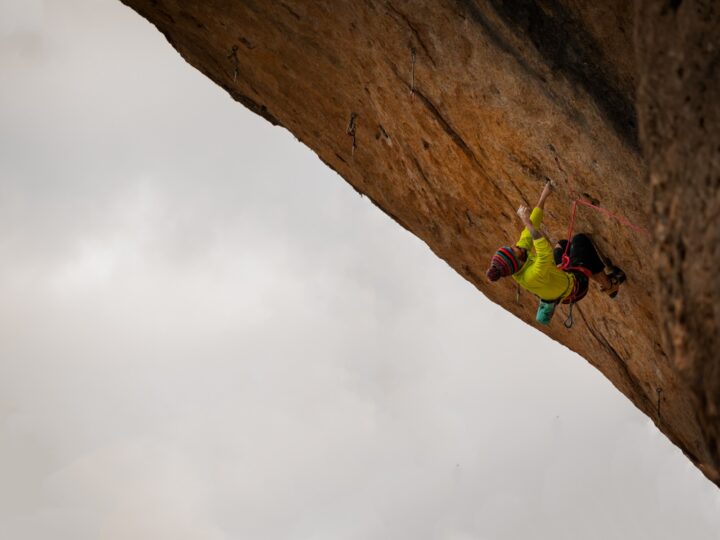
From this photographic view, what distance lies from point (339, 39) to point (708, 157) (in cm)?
568

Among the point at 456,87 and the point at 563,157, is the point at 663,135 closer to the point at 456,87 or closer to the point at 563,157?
the point at 563,157

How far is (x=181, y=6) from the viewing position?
10.3 meters

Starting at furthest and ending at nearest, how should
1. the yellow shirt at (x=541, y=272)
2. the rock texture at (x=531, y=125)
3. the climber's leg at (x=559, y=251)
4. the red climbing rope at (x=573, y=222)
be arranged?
the climber's leg at (x=559, y=251) → the yellow shirt at (x=541, y=272) → the red climbing rope at (x=573, y=222) → the rock texture at (x=531, y=125)

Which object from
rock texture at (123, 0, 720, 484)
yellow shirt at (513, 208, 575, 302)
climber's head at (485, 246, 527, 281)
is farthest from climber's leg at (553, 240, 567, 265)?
climber's head at (485, 246, 527, 281)

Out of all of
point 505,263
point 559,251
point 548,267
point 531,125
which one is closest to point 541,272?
point 548,267

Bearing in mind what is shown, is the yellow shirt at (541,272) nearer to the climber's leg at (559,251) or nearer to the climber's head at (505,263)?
the climber's head at (505,263)

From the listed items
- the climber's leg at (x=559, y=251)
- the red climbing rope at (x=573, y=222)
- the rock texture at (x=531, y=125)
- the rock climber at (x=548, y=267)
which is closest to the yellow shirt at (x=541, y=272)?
the rock climber at (x=548, y=267)

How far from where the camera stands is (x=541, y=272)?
25.0ft

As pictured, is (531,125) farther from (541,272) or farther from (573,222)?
(541,272)

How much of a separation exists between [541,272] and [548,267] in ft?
0.27

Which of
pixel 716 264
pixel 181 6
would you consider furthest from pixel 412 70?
pixel 716 264

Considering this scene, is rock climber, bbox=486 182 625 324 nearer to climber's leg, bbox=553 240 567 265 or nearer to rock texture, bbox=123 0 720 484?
climber's leg, bbox=553 240 567 265

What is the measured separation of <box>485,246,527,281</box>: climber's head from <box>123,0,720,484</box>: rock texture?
87 cm

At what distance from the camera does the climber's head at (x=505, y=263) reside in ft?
24.8
